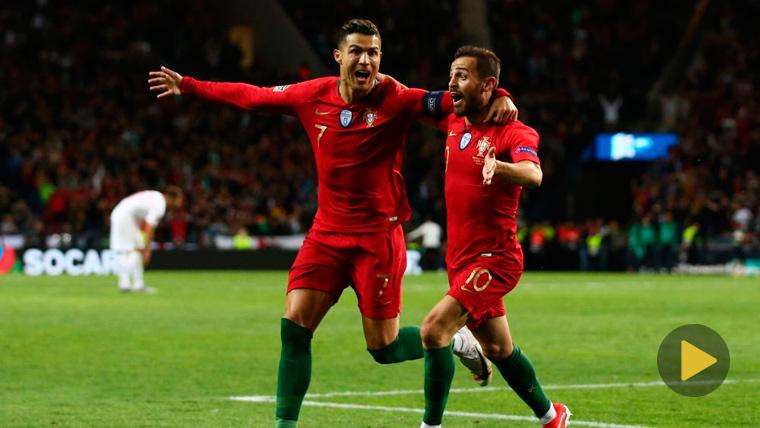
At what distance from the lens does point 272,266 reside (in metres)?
33.9

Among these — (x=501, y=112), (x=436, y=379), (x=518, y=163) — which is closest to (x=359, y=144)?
(x=501, y=112)

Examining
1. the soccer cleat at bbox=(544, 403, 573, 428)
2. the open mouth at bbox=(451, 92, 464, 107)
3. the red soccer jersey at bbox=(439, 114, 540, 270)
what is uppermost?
the open mouth at bbox=(451, 92, 464, 107)

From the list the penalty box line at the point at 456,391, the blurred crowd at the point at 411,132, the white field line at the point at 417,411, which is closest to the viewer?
the white field line at the point at 417,411

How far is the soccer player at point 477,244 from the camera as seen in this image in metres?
7.53

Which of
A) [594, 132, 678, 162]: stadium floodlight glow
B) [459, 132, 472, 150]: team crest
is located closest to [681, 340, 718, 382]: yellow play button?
[459, 132, 472, 150]: team crest

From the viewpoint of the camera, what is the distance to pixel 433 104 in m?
7.96

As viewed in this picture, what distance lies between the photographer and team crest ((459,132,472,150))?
25.3 feet

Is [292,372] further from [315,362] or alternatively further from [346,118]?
[315,362]

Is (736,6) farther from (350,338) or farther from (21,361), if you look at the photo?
(21,361)

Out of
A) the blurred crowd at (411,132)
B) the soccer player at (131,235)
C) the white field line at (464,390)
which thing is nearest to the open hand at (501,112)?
the white field line at (464,390)

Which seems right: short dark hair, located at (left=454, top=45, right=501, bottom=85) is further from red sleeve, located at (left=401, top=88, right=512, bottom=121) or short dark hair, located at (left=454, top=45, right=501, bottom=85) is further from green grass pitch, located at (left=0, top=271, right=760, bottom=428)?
green grass pitch, located at (left=0, top=271, right=760, bottom=428)

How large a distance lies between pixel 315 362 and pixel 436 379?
513 centimetres

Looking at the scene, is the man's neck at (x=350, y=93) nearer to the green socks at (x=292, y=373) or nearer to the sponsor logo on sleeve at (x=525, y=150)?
the sponsor logo on sleeve at (x=525, y=150)

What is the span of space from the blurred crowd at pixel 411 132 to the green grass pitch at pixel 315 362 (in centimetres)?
981
